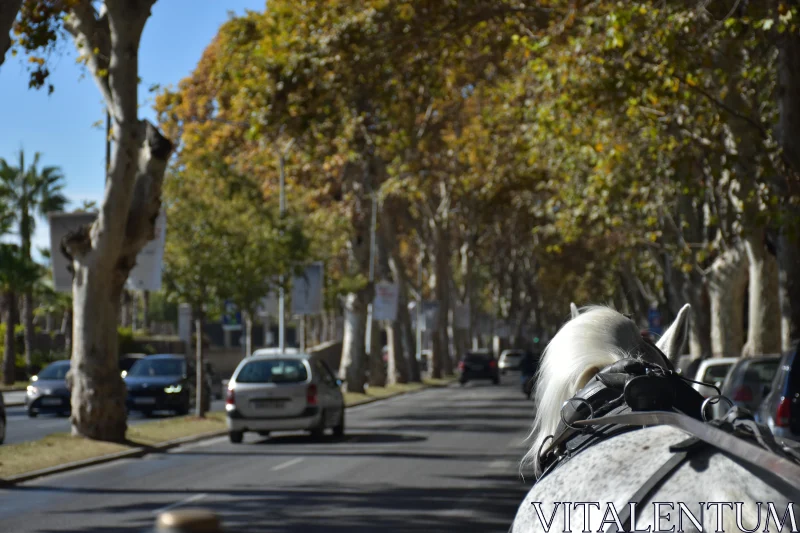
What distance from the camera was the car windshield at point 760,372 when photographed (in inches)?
624

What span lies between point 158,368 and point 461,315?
3670 centimetres

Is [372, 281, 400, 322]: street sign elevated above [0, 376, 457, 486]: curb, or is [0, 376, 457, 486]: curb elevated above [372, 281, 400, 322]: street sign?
[372, 281, 400, 322]: street sign

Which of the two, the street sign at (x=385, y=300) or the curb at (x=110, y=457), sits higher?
the street sign at (x=385, y=300)

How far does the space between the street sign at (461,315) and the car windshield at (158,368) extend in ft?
118

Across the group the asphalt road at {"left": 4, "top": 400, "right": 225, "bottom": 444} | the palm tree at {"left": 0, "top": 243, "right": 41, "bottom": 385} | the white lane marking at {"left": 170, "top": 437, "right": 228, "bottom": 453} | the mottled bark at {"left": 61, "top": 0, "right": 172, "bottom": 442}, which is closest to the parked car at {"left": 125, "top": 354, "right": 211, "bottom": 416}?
the asphalt road at {"left": 4, "top": 400, "right": 225, "bottom": 444}

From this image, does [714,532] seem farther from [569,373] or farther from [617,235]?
[617,235]

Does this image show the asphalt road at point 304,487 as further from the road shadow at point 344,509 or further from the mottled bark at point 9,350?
the mottled bark at point 9,350

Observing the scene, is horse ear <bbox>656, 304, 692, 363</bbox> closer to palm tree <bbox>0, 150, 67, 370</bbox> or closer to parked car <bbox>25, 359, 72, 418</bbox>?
parked car <bbox>25, 359, 72, 418</bbox>

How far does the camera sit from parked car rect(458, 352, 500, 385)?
2219 inches

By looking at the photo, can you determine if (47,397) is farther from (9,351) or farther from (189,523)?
(189,523)

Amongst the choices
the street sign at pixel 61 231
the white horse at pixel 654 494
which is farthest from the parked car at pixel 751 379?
the street sign at pixel 61 231

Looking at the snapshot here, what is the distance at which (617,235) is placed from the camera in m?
38.7

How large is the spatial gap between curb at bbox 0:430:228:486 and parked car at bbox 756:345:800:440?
8912 mm

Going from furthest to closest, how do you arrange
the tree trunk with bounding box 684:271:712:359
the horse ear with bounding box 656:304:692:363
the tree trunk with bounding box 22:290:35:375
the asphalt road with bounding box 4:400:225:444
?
the tree trunk with bounding box 22:290:35:375, the tree trunk with bounding box 684:271:712:359, the asphalt road with bounding box 4:400:225:444, the horse ear with bounding box 656:304:692:363
